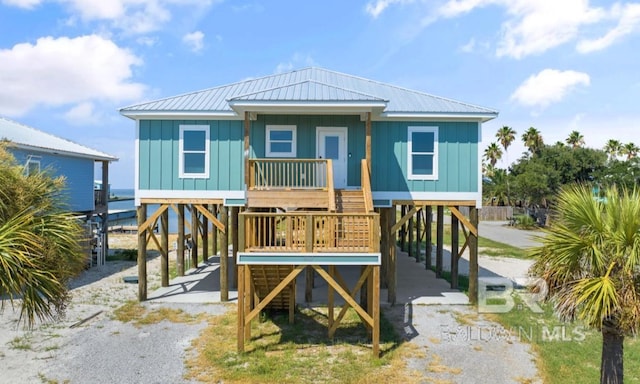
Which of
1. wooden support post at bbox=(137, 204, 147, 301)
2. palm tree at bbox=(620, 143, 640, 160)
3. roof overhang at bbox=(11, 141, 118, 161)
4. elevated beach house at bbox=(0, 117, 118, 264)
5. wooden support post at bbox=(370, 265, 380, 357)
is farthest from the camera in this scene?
palm tree at bbox=(620, 143, 640, 160)

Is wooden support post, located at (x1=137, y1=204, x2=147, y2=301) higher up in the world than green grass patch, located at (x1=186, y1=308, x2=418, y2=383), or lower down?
higher up

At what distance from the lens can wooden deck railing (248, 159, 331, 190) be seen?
12570 mm

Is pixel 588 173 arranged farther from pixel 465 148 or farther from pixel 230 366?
pixel 230 366

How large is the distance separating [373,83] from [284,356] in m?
11.1

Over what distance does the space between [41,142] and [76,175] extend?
2.28m

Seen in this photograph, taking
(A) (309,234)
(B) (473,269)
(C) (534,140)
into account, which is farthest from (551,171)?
(A) (309,234)

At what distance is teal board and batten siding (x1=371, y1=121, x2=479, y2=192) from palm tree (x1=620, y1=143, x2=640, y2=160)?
5254 centimetres

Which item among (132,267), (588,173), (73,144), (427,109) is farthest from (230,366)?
(588,173)

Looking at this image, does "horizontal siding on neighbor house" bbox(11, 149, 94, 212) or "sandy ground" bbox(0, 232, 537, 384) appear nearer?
"sandy ground" bbox(0, 232, 537, 384)

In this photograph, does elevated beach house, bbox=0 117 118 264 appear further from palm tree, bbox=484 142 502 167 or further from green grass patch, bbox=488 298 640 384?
palm tree, bbox=484 142 502 167

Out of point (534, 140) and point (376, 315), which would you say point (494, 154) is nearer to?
point (534, 140)

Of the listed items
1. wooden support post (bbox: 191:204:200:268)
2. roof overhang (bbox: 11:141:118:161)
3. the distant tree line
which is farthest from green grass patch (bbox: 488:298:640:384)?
the distant tree line

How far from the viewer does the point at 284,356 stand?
9336 millimetres

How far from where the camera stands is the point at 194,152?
13.3 m
